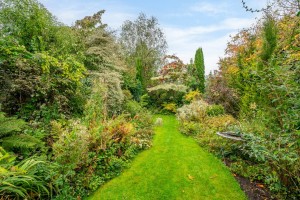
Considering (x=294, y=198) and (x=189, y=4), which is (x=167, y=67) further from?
(x=294, y=198)

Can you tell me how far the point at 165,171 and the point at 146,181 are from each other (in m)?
0.62

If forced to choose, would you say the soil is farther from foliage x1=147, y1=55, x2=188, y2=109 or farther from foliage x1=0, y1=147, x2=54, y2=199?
foliage x1=147, y1=55, x2=188, y2=109

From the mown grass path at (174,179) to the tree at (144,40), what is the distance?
12139mm

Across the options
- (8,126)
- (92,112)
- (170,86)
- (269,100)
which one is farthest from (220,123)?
(170,86)

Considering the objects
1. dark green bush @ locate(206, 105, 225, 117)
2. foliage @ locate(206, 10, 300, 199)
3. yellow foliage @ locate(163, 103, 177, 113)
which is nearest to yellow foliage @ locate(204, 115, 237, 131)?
foliage @ locate(206, 10, 300, 199)

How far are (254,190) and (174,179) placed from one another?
1.60m

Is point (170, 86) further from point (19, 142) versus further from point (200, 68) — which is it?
point (19, 142)

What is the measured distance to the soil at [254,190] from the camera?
3420mm

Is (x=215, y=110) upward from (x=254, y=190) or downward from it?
upward

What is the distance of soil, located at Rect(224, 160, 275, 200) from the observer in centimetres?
342

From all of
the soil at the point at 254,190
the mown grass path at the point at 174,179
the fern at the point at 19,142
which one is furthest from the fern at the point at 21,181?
the soil at the point at 254,190

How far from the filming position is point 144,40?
17.1 metres

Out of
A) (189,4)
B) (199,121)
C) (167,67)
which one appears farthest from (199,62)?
(189,4)

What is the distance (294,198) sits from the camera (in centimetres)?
290
